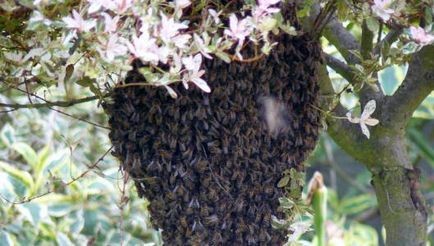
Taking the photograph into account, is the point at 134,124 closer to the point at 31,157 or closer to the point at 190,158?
the point at 190,158

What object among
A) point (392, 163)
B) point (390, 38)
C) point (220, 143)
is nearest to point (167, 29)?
point (220, 143)

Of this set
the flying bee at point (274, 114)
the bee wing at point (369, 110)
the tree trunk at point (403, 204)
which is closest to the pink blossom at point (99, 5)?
the flying bee at point (274, 114)

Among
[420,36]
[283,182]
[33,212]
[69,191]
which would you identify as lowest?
[69,191]

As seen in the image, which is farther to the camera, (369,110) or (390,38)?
(390,38)

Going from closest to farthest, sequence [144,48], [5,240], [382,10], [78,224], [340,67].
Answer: [144,48] < [382,10] < [340,67] < [5,240] < [78,224]

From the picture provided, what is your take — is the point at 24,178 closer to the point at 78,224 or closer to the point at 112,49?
the point at 78,224

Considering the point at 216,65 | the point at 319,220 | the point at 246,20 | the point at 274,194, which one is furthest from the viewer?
the point at 319,220

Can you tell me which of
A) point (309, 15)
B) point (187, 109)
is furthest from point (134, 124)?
point (309, 15)
